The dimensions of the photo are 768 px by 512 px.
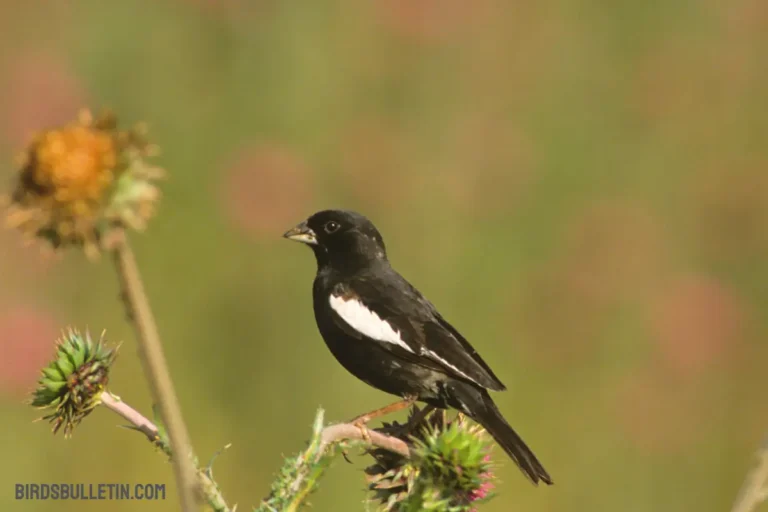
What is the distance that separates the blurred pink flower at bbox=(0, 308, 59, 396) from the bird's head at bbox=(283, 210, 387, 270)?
4.08 feet

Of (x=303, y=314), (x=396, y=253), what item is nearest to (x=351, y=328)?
(x=303, y=314)

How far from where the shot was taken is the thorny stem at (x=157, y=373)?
1.11 meters

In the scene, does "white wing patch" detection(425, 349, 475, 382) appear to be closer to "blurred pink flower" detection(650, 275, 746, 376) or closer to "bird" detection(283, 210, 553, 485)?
"bird" detection(283, 210, 553, 485)

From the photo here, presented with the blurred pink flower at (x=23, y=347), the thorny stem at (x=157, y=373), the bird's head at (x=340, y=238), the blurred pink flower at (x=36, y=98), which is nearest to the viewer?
the thorny stem at (x=157, y=373)

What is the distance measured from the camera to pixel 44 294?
182 inches

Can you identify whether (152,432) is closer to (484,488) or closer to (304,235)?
(484,488)

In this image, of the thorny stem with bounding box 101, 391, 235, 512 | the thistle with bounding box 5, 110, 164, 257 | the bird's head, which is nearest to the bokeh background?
the bird's head

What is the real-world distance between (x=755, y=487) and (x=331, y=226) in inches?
88.5

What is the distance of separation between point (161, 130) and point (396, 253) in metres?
1.40

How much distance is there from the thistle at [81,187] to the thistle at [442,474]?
0.89m

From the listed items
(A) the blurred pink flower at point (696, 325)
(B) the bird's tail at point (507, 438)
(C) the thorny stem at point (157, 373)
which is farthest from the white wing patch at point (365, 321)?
(A) the blurred pink flower at point (696, 325)

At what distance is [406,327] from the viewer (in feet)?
9.77

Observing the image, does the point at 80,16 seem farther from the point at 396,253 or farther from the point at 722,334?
the point at 722,334

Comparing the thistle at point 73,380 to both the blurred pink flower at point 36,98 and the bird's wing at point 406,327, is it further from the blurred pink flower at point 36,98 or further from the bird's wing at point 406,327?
the blurred pink flower at point 36,98
